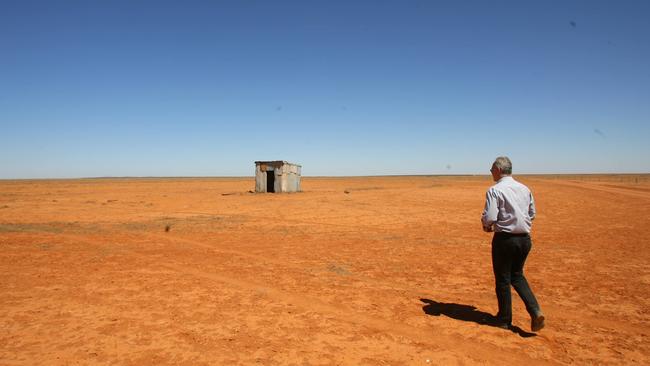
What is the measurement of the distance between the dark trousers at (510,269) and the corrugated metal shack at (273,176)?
25.2 m

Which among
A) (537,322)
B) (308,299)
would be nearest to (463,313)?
(537,322)

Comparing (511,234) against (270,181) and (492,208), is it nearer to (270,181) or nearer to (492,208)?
(492,208)

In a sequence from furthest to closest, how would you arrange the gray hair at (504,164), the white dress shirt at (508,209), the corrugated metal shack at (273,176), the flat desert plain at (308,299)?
the corrugated metal shack at (273,176), the gray hair at (504,164), the white dress shirt at (508,209), the flat desert plain at (308,299)

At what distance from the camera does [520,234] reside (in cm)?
436

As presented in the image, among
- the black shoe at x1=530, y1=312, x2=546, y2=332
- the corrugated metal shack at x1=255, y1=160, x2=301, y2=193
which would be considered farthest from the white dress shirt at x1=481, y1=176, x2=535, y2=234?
the corrugated metal shack at x1=255, y1=160, x2=301, y2=193

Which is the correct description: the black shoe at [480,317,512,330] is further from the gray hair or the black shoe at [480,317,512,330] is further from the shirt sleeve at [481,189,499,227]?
the gray hair

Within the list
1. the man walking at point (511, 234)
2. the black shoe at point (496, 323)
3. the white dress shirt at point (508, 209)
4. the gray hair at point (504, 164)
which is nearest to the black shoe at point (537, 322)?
the man walking at point (511, 234)

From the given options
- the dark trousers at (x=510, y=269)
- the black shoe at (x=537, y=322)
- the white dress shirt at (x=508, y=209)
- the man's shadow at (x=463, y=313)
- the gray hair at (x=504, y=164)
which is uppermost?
the gray hair at (x=504, y=164)

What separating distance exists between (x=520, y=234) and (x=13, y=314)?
6379 millimetres

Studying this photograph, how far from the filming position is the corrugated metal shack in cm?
2927

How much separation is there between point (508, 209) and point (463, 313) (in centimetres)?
166

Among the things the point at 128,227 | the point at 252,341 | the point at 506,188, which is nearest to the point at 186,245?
the point at 128,227

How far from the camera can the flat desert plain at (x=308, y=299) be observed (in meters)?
4.11

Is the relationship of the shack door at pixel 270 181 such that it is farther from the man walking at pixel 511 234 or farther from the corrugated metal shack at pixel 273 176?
the man walking at pixel 511 234
